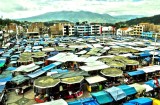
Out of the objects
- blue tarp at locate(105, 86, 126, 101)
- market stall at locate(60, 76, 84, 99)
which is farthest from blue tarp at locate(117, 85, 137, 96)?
market stall at locate(60, 76, 84, 99)

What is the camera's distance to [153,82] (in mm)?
20156

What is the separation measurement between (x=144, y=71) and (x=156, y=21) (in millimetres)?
139332

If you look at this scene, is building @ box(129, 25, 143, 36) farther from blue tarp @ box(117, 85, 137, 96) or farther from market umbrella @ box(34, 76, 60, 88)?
market umbrella @ box(34, 76, 60, 88)

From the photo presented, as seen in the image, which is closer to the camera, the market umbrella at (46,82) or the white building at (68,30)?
the market umbrella at (46,82)

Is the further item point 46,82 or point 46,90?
point 46,82

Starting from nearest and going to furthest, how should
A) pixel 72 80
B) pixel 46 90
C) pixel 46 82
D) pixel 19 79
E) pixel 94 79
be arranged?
1. pixel 46 90
2. pixel 46 82
3. pixel 72 80
4. pixel 94 79
5. pixel 19 79

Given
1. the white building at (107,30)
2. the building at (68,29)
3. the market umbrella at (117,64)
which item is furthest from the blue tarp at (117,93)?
the white building at (107,30)

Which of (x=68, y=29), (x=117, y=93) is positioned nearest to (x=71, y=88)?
(x=117, y=93)

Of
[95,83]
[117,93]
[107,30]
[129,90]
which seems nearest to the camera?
[117,93]

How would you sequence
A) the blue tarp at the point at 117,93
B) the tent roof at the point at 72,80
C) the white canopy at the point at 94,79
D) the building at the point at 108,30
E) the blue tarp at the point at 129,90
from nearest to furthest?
the blue tarp at the point at 117,93 < the blue tarp at the point at 129,90 < the tent roof at the point at 72,80 < the white canopy at the point at 94,79 < the building at the point at 108,30

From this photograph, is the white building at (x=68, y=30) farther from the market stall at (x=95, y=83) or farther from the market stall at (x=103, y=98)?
the market stall at (x=103, y=98)

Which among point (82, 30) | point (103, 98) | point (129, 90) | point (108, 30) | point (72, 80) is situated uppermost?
point (82, 30)

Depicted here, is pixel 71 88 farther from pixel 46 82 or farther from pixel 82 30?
pixel 82 30

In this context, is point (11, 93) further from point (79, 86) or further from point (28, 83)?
point (79, 86)
